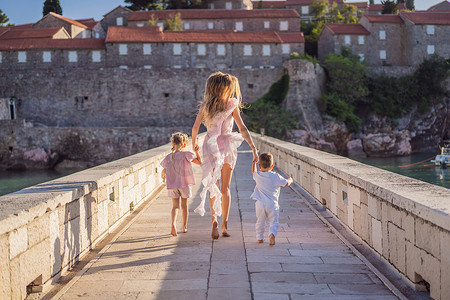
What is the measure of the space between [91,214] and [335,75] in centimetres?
4082

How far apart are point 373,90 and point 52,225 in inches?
1725

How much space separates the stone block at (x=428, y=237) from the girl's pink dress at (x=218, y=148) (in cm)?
221

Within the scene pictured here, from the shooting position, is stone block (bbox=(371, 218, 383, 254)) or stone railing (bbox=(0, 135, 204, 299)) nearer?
stone railing (bbox=(0, 135, 204, 299))

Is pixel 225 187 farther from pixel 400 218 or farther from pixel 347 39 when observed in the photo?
pixel 347 39

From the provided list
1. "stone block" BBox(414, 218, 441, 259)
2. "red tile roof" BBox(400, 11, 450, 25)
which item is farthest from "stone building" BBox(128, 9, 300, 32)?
"stone block" BBox(414, 218, 441, 259)

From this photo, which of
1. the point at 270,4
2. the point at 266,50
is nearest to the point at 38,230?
the point at 266,50

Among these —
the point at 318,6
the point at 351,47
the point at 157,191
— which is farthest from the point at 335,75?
the point at 157,191

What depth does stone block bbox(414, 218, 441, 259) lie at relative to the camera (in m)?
3.18

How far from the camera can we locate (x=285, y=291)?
11.6ft

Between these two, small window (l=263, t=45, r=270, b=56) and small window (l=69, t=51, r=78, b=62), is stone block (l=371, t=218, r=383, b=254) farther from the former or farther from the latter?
small window (l=69, t=51, r=78, b=62)

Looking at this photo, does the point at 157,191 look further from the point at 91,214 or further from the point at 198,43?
the point at 198,43

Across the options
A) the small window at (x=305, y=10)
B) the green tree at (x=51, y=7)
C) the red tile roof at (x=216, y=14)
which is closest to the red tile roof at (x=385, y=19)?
the red tile roof at (x=216, y=14)

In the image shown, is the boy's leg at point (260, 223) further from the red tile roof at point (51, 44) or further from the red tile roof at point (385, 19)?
the red tile roof at point (385, 19)

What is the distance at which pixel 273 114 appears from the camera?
133ft
